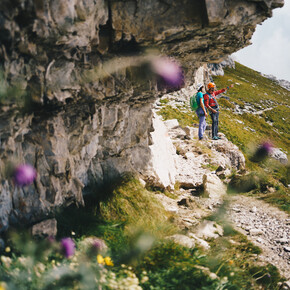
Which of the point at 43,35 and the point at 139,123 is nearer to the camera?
the point at 43,35

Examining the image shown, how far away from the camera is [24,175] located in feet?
18.5

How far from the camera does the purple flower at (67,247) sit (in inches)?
191

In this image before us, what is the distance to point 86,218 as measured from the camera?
6.38 meters

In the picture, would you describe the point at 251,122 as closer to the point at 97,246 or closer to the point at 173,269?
the point at 173,269

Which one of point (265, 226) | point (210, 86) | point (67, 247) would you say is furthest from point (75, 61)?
point (210, 86)

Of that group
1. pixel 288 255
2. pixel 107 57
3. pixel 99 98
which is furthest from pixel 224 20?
pixel 288 255

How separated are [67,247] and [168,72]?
499 cm

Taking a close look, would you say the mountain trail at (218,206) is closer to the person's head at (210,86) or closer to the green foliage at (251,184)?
the green foliage at (251,184)

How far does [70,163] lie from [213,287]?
3888 mm

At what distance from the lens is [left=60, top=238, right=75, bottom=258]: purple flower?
191 inches

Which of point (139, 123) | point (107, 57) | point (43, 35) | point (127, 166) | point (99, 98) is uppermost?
point (43, 35)

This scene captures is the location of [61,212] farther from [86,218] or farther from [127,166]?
[127,166]

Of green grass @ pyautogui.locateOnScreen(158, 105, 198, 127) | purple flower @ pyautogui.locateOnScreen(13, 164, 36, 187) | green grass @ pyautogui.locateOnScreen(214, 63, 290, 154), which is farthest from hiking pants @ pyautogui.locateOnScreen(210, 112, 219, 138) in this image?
purple flower @ pyautogui.locateOnScreen(13, 164, 36, 187)

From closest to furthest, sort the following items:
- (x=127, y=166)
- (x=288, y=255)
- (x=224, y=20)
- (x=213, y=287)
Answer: (x=213, y=287) < (x=224, y=20) < (x=288, y=255) < (x=127, y=166)
